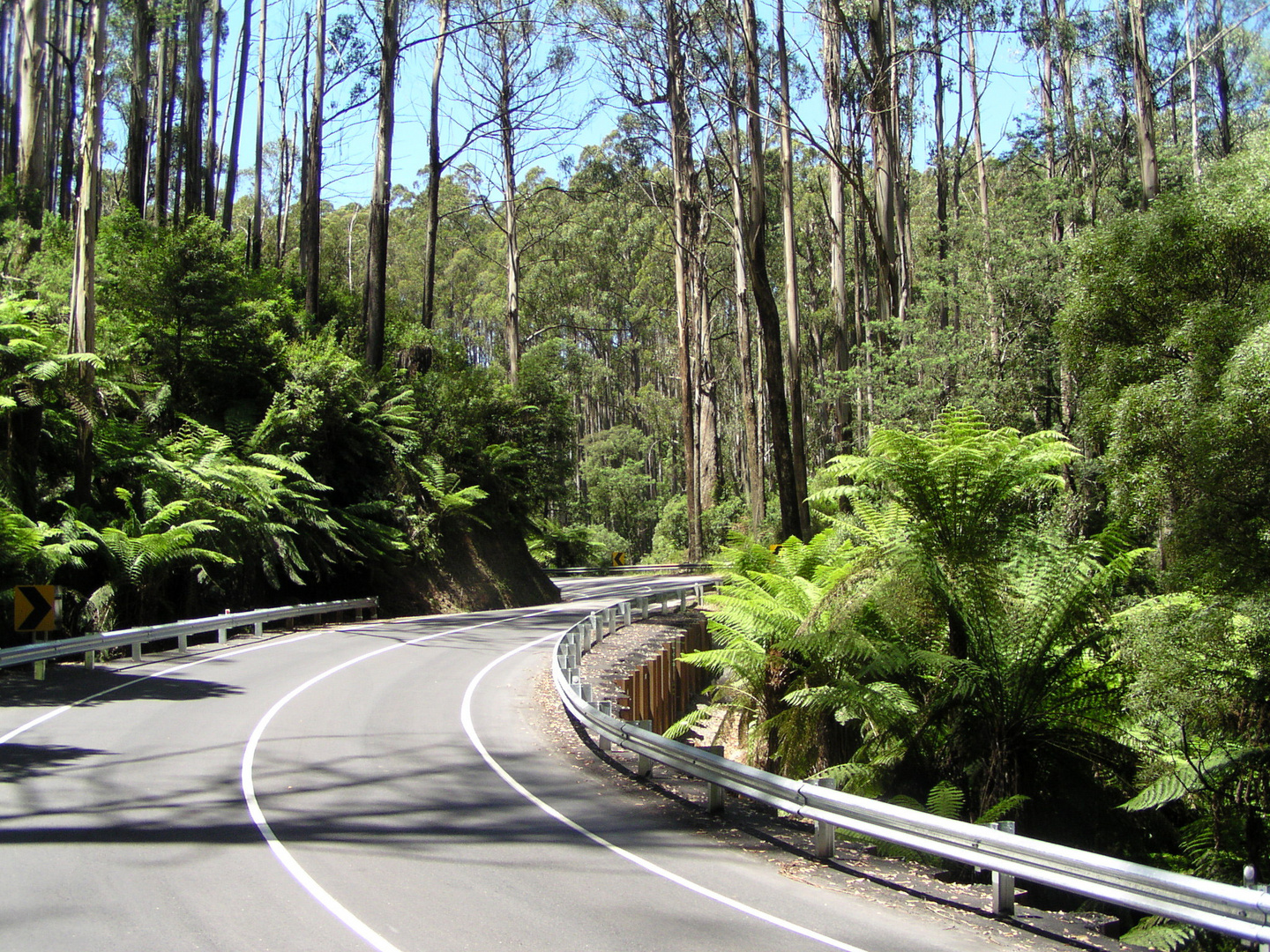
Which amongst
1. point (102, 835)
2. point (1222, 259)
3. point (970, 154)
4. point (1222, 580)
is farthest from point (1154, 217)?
point (970, 154)

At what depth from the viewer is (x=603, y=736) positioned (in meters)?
11.0

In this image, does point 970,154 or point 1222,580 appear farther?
point 970,154

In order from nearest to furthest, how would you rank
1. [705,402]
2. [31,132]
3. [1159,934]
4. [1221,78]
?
[1159,934] < [31,132] < [1221,78] < [705,402]

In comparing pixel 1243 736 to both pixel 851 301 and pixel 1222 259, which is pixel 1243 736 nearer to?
pixel 1222 259

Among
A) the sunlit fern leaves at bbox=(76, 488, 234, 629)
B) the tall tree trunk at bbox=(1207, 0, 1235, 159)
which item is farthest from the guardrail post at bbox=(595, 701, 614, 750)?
the tall tree trunk at bbox=(1207, 0, 1235, 159)

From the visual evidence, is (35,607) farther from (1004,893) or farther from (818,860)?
(1004,893)

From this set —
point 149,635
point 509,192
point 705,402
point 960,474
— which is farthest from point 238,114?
point 960,474

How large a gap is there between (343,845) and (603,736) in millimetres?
4138

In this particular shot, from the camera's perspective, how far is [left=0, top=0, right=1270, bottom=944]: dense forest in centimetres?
872

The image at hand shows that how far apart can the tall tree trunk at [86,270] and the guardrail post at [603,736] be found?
1061 centimetres

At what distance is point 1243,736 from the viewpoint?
819cm

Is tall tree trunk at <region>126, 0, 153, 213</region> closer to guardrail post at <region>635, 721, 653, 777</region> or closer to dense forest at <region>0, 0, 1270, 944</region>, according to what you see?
dense forest at <region>0, 0, 1270, 944</region>

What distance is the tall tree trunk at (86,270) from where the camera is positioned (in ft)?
55.3

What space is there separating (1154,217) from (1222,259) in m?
0.89
